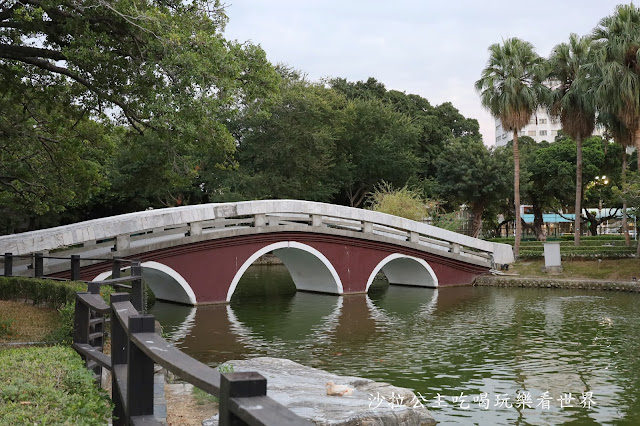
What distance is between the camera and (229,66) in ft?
38.0

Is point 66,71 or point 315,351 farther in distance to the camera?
point 315,351

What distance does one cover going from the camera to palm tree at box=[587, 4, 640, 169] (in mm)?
23484

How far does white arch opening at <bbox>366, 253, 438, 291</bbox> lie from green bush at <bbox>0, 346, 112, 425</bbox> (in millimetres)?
19474

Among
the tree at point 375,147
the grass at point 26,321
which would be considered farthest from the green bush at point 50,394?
the tree at point 375,147

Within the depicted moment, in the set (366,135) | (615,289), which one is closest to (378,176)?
(366,135)

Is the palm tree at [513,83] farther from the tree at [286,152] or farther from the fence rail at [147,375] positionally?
the fence rail at [147,375]

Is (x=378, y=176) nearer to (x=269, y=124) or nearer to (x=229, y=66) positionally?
(x=269, y=124)

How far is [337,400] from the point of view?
706 cm

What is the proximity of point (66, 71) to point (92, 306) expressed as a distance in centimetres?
866

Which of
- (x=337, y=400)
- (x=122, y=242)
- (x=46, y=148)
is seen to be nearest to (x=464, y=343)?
(x=337, y=400)

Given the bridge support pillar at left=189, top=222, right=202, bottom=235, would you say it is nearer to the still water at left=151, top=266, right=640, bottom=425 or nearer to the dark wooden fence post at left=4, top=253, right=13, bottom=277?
the still water at left=151, top=266, right=640, bottom=425

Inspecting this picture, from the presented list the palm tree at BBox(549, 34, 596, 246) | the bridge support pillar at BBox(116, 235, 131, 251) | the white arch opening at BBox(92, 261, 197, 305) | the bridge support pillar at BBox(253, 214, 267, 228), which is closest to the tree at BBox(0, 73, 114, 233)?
the bridge support pillar at BBox(116, 235, 131, 251)

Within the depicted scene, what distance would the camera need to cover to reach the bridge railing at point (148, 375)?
1.62m

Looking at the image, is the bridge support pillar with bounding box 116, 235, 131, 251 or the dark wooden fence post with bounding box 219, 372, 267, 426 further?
the bridge support pillar with bounding box 116, 235, 131, 251
